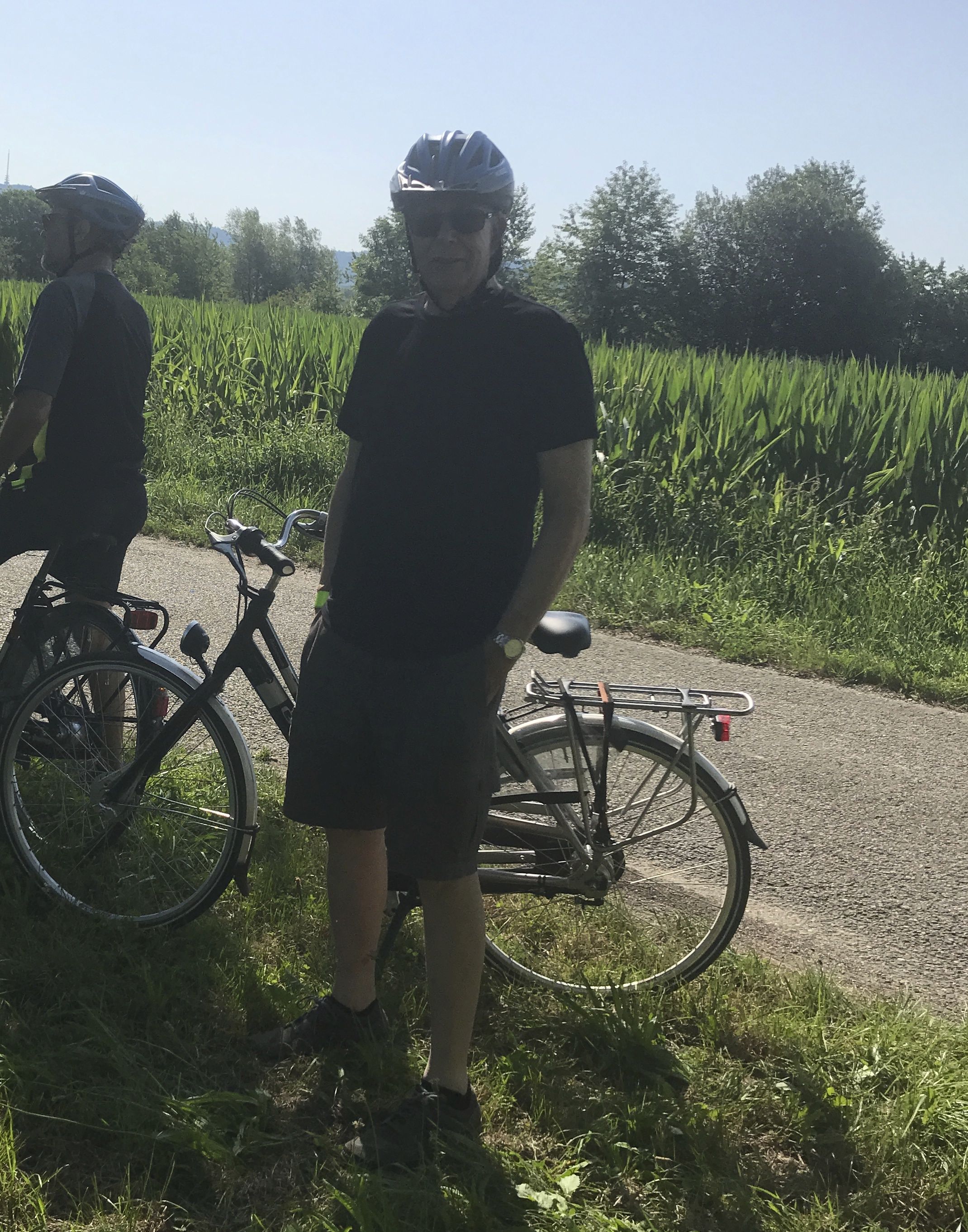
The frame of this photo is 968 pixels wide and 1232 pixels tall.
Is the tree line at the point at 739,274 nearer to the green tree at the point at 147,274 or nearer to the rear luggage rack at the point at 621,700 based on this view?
the green tree at the point at 147,274

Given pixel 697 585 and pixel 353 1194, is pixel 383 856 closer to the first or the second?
pixel 353 1194

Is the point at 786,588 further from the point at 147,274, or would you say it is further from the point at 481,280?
the point at 147,274

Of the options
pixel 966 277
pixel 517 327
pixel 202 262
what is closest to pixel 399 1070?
pixel 517 327

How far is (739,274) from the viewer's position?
76875 mm

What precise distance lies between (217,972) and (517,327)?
1.94 meters

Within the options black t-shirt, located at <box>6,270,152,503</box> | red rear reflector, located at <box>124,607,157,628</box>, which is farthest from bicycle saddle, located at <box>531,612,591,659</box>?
black t-shirt, located at <box>6,270,152,503</box>

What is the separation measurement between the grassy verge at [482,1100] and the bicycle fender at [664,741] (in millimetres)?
482

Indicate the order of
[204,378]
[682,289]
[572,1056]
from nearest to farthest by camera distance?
1. [572,1056]
2. [204,378]
3. [682,289]

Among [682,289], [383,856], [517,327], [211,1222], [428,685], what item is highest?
[682,289]

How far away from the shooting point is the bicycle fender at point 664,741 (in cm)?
313

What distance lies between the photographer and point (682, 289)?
7681cm

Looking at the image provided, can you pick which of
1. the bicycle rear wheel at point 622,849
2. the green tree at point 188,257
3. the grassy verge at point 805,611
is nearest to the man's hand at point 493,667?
the bicycle rear wheel at point 622,849

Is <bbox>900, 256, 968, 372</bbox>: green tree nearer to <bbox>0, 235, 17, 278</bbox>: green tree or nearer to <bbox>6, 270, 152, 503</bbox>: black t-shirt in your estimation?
<bbox>0, 235, 17, 278</bbox>: green tree

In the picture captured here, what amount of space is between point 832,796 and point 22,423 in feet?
11.4
